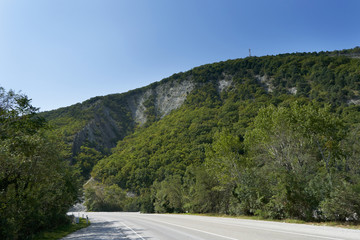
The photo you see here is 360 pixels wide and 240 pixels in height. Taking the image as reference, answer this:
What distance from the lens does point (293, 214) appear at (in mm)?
19141

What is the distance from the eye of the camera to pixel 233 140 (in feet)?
106

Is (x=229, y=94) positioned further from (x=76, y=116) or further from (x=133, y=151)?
(x=76, y=116)

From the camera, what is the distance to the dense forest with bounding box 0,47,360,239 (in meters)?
15.6

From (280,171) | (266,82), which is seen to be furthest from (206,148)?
(266,82)

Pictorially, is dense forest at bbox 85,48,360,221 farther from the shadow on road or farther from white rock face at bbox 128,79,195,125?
the shadow on road

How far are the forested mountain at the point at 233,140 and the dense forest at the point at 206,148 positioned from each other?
18 cm

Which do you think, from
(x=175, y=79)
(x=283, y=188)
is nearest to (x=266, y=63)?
(x=175, y=79)

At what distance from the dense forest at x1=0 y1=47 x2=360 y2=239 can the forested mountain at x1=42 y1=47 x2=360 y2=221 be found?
0.59ft

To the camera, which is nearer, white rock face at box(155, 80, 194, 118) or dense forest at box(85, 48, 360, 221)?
dense forest at box(85, 48, 360, 221)

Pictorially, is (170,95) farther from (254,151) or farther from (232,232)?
(232,232)

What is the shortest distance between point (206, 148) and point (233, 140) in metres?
5.96

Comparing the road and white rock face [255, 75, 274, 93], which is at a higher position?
white rock face [255, 75, 274, 93]

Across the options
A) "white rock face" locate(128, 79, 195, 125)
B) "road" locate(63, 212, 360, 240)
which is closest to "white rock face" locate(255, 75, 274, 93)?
"white rock face" locate(128, 79, 195, 125)

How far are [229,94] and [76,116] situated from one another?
83.3 m
